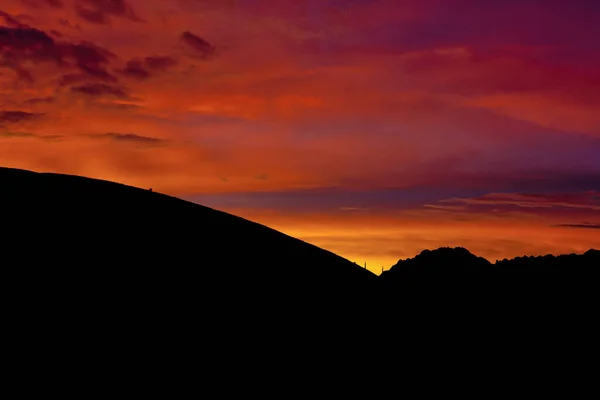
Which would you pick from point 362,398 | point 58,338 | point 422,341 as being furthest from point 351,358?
point 58,338

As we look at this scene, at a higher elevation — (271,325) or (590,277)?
(590,277)

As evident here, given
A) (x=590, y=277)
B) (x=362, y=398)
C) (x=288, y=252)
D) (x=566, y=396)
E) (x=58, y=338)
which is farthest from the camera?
(x=590, y=277)

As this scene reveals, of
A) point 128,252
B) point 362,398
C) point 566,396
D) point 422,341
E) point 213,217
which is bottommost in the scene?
point 566,396

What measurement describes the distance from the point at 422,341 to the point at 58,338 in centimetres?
767

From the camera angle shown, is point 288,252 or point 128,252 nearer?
point 128,252

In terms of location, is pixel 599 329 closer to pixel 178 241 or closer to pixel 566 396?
pixel 566 396

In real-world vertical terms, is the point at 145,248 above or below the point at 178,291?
above

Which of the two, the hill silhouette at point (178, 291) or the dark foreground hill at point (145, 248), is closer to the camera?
the hill silhouette at point (178, 291)

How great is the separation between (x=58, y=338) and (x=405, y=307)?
770cm

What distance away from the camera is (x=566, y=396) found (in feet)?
289

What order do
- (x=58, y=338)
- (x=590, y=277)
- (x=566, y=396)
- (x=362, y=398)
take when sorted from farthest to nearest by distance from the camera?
(x=590, y=277) → (x=566, y=396) → (x=362, y=398) → (x=58, y=338)

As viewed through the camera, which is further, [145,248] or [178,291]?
[145,248]

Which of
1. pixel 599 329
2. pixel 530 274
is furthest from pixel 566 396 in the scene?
pixel 530 274

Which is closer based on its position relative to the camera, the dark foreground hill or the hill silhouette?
the hill silhouette
